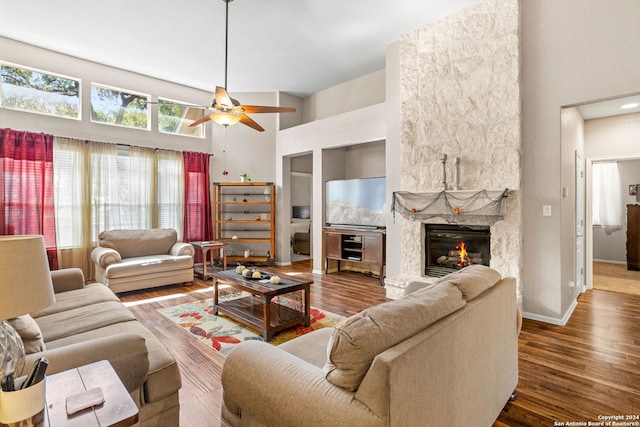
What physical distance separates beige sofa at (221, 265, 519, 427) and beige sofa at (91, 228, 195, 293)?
3.77 m

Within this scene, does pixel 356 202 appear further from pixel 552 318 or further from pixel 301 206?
pixel 552 318

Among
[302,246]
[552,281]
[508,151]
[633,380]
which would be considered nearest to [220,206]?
[302,246]

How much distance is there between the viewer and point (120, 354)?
1617 mm

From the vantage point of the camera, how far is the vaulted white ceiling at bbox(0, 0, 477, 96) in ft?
13.2

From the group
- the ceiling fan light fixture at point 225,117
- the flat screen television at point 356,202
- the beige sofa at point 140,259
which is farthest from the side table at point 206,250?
the ceiling fan light fixture at point 225,117

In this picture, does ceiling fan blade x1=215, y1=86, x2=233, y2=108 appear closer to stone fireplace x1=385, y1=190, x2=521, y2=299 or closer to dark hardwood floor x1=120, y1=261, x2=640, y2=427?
dark hardwood floor x1=120, y1=261, x2=640, y2=427

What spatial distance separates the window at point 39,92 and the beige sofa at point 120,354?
14.1 ft

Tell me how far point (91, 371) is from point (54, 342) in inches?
37.3

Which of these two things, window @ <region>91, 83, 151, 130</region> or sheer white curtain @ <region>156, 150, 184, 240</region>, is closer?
window @ <region>91, 83, 151, 130</region>

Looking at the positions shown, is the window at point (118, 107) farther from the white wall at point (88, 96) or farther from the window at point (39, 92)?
the window at point (39, 92)

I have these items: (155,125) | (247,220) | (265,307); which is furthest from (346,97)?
(265,307)

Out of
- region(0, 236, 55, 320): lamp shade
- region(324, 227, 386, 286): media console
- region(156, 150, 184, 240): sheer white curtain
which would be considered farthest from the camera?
region(156, 150, 184, 240): sheer white curtain

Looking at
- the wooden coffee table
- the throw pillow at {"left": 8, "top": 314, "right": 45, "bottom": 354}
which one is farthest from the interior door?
the throw pillow at {"left": 8, "top": 314, "right": 45, "bottom": 354}

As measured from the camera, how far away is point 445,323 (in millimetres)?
1399
